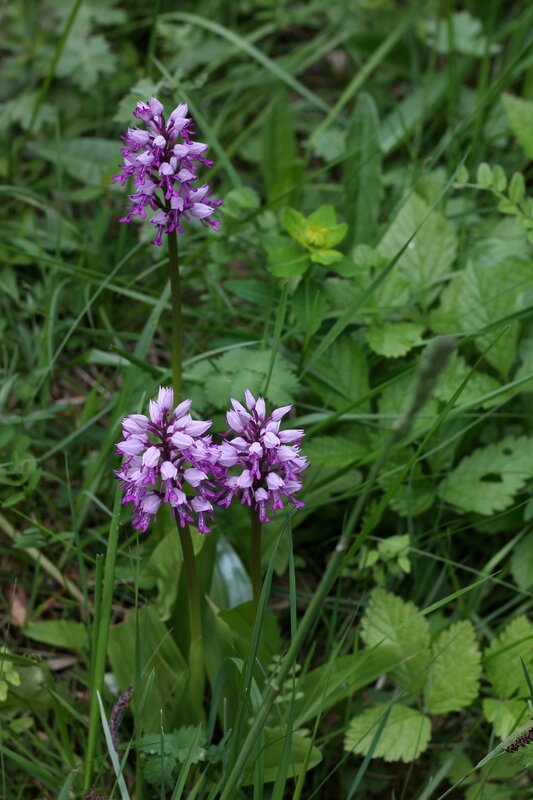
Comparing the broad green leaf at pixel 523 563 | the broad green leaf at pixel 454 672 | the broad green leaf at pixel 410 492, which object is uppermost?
the broad green leaf at pixel 410 492

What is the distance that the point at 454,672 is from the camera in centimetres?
244

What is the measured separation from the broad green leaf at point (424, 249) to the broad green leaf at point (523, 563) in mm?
899

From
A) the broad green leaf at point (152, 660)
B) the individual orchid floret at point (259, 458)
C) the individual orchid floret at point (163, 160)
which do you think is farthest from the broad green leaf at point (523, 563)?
the individual orchid floret at point (163, 160)

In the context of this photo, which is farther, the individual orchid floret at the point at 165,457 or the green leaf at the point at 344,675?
the green leaf at the point at 344,675

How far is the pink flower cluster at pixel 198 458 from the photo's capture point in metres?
1.76

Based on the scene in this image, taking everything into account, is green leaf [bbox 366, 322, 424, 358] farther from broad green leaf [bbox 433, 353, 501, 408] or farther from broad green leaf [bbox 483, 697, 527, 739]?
broad green leaf [bbox 483, 697, 527, 739]

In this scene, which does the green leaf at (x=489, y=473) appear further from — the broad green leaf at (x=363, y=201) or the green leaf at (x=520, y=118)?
the green leaf at (x=520, y=118)

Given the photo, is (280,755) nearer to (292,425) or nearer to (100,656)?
(100,656)

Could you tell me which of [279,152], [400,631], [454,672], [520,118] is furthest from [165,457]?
[520,118]

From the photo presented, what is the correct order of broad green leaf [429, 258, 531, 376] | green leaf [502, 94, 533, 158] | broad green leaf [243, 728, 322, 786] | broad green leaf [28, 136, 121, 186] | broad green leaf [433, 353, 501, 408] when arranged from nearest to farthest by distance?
broad green leaf [243, 728, 322, 786] < broad green leaf [433, 353, 501, 408] < broad green leaf [429, 258, 531, 376] < green leaf [502, 94, 533, 158] < broad green leaf [28, 136, 121, 186]

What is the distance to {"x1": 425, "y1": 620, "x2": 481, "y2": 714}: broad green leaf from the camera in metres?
2.41

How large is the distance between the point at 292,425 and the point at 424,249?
0.89 meters

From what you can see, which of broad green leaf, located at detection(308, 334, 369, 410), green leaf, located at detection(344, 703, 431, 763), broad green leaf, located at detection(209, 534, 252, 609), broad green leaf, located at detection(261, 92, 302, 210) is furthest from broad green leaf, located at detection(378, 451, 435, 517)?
broad green leaf, located at detection(261, 92, 302, 210)

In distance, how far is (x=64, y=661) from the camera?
2725 millimetres
